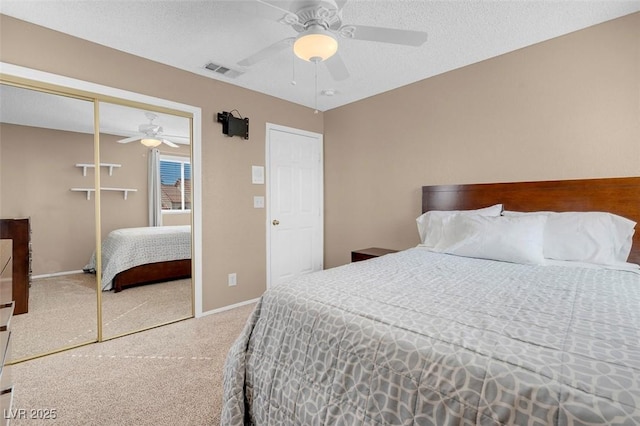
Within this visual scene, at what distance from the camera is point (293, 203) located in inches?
153

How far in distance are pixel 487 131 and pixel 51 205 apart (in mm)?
3745

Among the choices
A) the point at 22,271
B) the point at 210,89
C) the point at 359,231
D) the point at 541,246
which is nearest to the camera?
the point at 541,246

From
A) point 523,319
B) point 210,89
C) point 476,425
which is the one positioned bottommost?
point 476,425

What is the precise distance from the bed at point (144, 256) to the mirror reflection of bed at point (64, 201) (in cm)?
9

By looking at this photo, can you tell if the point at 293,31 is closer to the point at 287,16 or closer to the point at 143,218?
the point at 287,16

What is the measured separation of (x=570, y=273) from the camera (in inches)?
67.8

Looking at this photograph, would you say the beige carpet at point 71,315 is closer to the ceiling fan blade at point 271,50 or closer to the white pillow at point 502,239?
the ceiling fan blade at point 271,50

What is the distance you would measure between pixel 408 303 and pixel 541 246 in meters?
1.41

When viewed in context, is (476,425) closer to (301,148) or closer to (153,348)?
(153,348)

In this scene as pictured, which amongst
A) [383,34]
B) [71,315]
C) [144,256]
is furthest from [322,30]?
[71,315]

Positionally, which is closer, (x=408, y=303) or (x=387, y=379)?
(x=387, y=379)

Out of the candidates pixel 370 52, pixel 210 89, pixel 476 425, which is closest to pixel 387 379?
pixel 476 425

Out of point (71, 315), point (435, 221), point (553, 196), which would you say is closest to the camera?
point (553, 196)

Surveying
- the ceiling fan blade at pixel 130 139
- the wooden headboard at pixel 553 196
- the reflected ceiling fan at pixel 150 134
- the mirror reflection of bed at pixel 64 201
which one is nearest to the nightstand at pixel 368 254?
the wooden headboard at pixel 553 196
